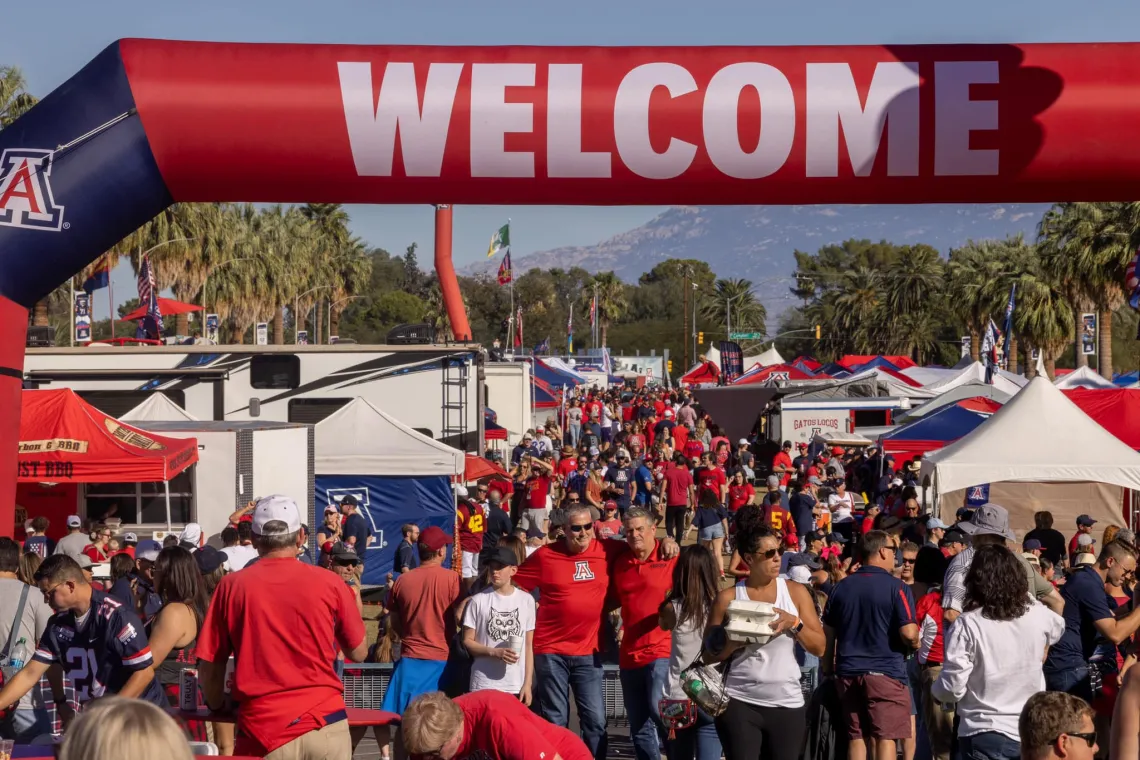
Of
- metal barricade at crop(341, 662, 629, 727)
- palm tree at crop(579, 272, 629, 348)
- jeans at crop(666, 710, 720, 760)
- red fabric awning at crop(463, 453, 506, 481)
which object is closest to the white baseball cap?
jeans at crop(666, 710, 720, 760)

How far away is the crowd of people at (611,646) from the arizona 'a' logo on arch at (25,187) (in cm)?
187

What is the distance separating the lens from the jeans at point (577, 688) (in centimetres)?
763

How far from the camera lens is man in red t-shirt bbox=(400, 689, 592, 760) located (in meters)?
4.29

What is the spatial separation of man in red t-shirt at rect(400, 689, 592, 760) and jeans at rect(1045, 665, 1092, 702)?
140 inches

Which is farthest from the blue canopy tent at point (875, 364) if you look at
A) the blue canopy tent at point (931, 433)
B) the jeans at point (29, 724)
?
the jeans at point (29, 724)

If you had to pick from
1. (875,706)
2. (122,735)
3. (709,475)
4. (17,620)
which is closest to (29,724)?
(17,620)

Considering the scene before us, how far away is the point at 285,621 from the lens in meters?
5.27

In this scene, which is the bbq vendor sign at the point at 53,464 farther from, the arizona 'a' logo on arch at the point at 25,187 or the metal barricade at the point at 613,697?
the metal barricade at the point at 613,697

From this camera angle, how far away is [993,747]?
5801 mm

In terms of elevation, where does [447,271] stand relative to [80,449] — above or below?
above

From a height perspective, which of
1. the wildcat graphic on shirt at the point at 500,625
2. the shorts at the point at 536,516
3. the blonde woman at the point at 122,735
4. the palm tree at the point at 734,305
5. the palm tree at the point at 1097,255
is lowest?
the shorts at the point at 536,516

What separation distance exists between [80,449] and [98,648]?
8.62 m

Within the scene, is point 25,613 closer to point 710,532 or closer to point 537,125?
point 537,125

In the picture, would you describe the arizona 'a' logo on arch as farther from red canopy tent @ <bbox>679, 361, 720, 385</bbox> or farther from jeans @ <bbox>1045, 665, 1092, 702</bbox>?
red canopy tent @ <bbox>679, 361, 720, 385</bbox>
